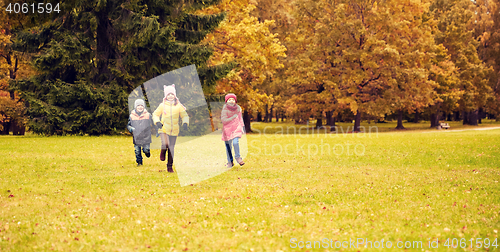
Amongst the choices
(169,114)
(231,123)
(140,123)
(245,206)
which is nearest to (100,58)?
(140,123)

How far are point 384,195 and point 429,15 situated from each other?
148 ft

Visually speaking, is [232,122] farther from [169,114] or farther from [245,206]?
[245,206]

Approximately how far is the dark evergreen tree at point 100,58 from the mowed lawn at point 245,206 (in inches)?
468

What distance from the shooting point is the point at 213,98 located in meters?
28.5

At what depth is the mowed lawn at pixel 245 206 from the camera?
5434 millimetres

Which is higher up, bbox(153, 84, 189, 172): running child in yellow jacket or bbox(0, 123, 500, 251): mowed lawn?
bbox(153, 84, 189, 172): running child in yellow jacket

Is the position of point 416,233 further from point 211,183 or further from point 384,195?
point 211,183

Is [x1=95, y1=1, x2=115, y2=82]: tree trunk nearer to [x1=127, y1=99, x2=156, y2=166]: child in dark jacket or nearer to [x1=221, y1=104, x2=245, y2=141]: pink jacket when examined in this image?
[x1=127, y1=99, x2=156, y2=166]: child in dark jacket

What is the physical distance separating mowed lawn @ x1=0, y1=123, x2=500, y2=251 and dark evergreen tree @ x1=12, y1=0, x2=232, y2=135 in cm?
1189

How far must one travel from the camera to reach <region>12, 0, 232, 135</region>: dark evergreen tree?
24062 mm

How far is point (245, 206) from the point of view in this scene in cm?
725

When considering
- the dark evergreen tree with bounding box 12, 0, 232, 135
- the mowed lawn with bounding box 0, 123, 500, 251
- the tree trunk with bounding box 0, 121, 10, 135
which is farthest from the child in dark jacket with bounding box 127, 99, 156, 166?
the tree trunk with bounding box 0, 121, 10, 135

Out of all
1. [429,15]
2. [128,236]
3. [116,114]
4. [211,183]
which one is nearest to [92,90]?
[116,114]

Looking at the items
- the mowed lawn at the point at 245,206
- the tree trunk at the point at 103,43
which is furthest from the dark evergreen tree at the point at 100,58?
the mowed lawn at the point at 245,206
